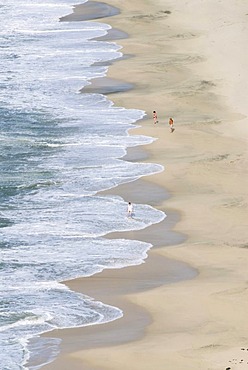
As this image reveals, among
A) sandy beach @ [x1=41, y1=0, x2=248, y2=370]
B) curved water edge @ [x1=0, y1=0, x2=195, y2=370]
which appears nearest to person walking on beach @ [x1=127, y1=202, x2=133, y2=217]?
curved water edge @ [x1=0, y1=0, x2=195, y2=370]

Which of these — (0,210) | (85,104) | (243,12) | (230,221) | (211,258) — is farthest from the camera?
(243,12)

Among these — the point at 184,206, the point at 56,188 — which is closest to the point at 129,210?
the point at 184,206

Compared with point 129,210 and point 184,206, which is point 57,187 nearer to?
point 129,210

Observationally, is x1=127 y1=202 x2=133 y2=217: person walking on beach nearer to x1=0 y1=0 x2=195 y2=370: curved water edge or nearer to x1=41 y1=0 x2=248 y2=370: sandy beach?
x1=0 y1=0 x2=195 y2=370: curved water edge

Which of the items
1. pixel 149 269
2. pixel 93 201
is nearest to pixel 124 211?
pixel 93 201

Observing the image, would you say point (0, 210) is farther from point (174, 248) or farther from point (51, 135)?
point (51, 135)

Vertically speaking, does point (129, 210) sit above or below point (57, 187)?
above

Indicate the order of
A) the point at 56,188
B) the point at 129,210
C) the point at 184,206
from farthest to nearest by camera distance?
the point at 56,188 → the point at 184,206 → the point at 129,210
